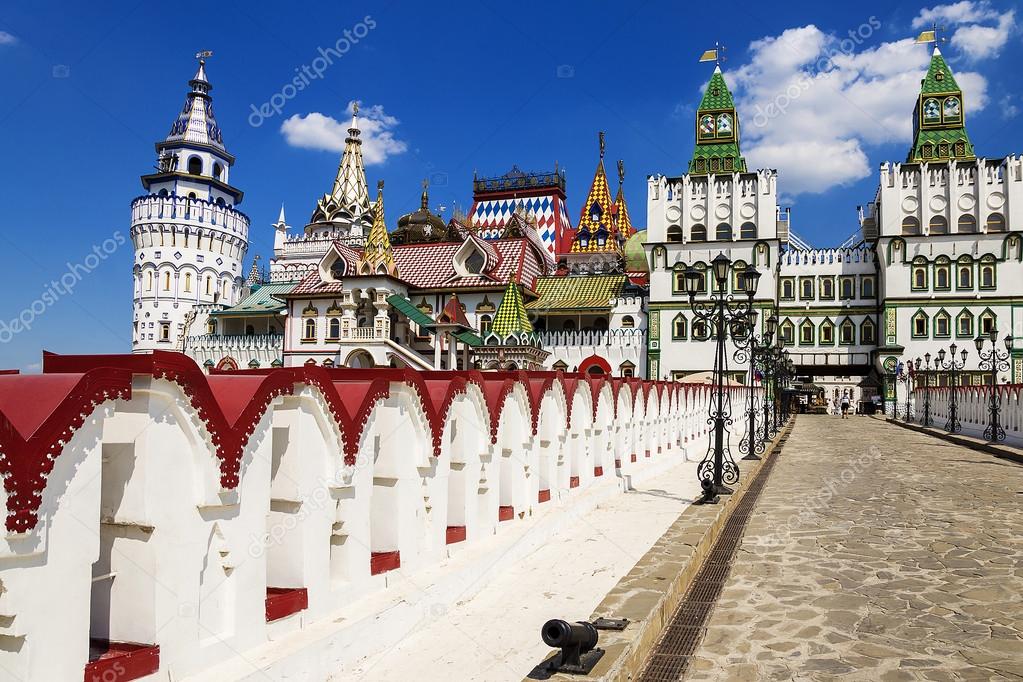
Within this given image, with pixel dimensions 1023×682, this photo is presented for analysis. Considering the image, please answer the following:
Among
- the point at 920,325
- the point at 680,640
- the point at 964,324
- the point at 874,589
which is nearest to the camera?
the point at 680,640

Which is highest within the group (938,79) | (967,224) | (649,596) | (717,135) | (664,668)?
(938,79)

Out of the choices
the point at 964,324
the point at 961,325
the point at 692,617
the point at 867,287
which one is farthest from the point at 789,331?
the point at 692,617

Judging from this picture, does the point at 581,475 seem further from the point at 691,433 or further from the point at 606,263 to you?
the point at 606,263

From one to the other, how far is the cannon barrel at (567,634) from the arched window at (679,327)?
129 feet

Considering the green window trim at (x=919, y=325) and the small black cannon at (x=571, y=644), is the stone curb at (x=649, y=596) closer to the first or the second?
the small black cannon at (x=571, y=644)

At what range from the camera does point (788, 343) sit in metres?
45.8

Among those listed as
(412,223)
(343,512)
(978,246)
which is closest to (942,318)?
(978,246)

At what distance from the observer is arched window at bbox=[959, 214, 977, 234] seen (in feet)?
136

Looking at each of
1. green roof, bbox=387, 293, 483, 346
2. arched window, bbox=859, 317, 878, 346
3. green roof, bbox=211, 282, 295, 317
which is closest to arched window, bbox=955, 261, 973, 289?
arched window, bbox=859, 317, 878, 346

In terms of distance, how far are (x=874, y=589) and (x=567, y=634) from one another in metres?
3.52

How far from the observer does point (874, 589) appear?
6.00 m

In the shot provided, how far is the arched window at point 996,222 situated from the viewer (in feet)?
135

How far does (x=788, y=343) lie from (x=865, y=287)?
5512 mm

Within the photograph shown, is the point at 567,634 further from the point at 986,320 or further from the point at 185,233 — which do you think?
the point at 185,233
